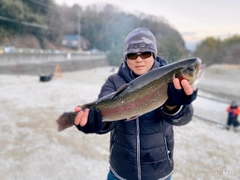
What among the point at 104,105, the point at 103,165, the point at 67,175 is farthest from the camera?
the point at 103,165

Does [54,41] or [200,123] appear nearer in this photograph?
[200,123]

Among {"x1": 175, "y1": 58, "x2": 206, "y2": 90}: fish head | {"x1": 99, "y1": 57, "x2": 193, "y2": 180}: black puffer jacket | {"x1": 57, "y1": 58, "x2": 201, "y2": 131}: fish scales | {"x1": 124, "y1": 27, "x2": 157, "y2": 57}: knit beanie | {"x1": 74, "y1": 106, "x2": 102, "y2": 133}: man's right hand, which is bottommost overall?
{"x1": 99, "y1": 57, "x2": 193, "y2": 180}: black puffer jacket

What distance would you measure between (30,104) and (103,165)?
5.56 meters

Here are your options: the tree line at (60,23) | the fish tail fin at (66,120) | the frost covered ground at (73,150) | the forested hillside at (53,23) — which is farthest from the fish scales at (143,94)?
the forested hillside at (53,23)

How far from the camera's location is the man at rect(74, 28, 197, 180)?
5.57 feet

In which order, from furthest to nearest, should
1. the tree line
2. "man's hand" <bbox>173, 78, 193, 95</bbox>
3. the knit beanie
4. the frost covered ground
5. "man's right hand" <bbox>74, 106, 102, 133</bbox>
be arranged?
1. the tree line
2. the frost covered ground
3. the knit beanie
4. "man's right hand" <bbox>74, 106, 102, 133</bbox>
5. "man's hand" <bbox>173, 78, 193, 95</bbox>

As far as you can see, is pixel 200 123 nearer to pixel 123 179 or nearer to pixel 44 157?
pixel 44 157

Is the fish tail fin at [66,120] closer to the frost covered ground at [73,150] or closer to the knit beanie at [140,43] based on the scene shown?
the knit beanie at [140,43]

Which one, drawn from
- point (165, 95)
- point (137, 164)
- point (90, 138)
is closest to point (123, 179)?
point (137, 164)

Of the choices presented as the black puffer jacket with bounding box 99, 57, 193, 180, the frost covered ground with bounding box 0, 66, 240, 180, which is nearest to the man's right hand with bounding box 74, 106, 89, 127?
the black puffer jacket with bounding box 99, 57, 193, 180

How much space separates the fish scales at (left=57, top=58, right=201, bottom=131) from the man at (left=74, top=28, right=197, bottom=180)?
10cm

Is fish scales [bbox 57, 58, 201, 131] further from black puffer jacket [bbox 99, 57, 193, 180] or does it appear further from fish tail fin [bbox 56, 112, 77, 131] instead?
black puffer jacket [bbox 99, 57, 193, 180]

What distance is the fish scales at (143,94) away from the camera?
1.56 meters

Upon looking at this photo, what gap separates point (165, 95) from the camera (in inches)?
63.3
